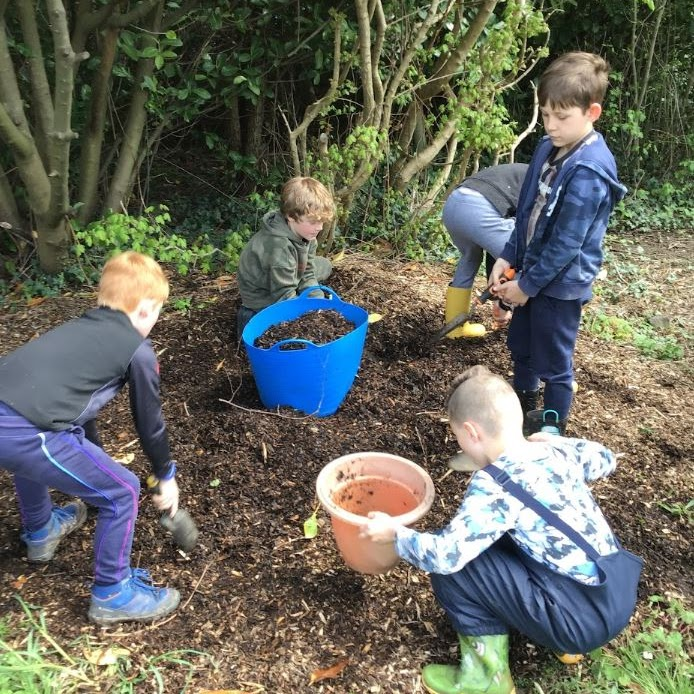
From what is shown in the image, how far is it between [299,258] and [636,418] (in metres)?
1.95

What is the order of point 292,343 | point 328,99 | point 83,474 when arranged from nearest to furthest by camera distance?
point 83,474 < point 292,343 < point 328,99

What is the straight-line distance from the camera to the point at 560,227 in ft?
8.64

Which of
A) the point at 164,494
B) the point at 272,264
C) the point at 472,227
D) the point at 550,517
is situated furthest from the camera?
the point at 472,227

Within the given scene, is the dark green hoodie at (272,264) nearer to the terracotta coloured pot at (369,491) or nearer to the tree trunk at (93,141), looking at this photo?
the terracotta coloured pot at (369,491)

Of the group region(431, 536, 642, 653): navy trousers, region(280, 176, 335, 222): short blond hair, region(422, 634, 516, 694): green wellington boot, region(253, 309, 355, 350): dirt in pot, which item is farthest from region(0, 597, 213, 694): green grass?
region(280, 176, 335, 222): short blond hair

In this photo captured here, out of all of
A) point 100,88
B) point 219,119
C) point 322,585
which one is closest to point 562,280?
point 322,585

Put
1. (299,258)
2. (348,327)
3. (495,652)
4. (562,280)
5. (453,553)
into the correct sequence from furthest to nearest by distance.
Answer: (299,258) → (348,327) → (562,280) → (495,652) → (453,553)

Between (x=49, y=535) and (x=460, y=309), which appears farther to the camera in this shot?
(x=460, y=309)

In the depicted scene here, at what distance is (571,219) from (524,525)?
4.24 ft

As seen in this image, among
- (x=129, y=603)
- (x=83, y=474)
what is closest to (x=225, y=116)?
(x=83, y=474)

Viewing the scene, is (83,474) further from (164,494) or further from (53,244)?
(53,244)

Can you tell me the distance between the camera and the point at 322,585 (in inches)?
93.8

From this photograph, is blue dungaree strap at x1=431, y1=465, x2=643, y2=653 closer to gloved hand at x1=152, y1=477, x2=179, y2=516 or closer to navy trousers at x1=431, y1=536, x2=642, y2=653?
navy trousers at x1=431, y1=536, x2=642, y2=653

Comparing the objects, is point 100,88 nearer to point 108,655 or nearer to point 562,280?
point 562,280
